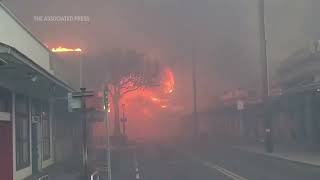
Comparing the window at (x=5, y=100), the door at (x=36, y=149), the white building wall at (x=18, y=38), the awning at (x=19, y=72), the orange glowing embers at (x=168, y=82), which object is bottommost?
the door at (x=36, y=149)

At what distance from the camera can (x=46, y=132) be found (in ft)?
82.4

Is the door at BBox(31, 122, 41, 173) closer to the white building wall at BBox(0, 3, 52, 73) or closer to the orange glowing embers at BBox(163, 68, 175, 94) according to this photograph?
the white building wall at BBox(0, 3, 52, 73)

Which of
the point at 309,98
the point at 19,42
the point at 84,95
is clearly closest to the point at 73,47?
the point at 309,98

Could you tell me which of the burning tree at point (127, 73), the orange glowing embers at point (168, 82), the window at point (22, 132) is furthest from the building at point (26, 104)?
the orange glowing embers at point (168, 82)

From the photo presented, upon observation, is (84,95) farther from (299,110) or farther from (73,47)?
(73,47)

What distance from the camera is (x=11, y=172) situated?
54.1 feet

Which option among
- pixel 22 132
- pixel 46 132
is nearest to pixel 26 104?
pixel 22 132

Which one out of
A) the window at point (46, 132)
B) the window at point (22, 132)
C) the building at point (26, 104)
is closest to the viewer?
the building at point (26, 104)

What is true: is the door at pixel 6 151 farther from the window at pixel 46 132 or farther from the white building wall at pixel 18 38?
the window at pixel 46 132

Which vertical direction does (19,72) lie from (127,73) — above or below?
below

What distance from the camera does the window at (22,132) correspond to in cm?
1831

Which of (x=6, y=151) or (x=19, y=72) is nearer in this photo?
(x=19, y=72)

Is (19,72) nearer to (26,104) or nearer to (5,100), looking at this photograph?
(5,100)

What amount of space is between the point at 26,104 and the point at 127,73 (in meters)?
34.9
